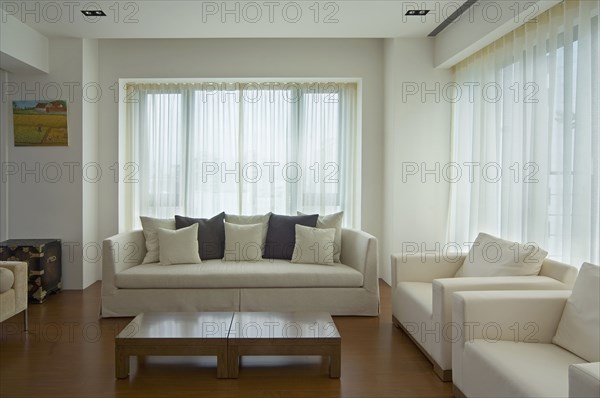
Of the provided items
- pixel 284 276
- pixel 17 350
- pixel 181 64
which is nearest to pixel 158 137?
pixel 181 64

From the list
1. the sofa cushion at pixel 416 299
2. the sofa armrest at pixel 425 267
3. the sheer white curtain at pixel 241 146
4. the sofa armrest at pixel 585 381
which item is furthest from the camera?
the sheer white curtain at pixel 241 146

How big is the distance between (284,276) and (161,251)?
1.26 meters

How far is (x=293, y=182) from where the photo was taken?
20.0 feet

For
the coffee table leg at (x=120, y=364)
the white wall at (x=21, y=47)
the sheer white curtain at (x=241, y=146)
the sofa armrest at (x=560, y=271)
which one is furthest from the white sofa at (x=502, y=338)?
the white wall at (x=21, y=47)

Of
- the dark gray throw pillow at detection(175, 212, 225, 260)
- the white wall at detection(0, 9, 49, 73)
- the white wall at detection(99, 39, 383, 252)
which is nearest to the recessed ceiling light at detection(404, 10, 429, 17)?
the white wall at detection(99, 39, 383, 252)

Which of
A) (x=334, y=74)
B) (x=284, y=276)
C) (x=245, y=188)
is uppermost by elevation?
(x=334, y=74)

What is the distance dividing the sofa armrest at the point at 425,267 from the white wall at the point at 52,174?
3.53m

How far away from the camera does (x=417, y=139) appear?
5434 mm

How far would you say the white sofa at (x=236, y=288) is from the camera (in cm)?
441

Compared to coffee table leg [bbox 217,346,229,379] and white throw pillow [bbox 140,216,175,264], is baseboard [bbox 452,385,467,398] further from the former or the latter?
white throw pillow [bbox 140,216,175,264]

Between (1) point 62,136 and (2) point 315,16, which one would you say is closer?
(2) point 315,16

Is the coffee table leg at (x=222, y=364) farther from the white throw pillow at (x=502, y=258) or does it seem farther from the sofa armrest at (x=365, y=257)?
the white throw pillow at (x=502, y=258)

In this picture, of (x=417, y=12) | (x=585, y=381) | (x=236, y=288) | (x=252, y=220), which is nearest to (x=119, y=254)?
(x=236, y=288)

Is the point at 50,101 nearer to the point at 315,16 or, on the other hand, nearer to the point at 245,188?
the point at 245,188
